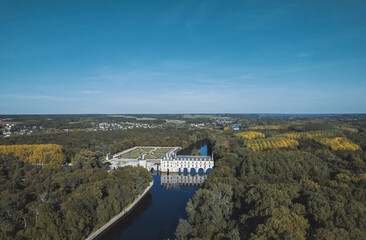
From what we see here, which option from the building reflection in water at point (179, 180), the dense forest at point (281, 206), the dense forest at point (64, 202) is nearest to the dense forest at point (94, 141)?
the building reflection in water at point (179, 180)

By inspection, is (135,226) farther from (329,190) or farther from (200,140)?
(200,140)

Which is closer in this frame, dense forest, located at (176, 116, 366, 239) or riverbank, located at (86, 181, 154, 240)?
dense forest, located at (176, 116, 366, 239)

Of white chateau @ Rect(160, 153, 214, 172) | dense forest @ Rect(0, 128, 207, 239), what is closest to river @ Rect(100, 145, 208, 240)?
dense forest @ Rect(0, 128, 207, 239)

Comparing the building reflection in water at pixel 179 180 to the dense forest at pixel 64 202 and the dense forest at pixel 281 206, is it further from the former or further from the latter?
the dense forest at pixel 281 206

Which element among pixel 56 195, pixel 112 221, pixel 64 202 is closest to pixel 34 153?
pixel 56 195

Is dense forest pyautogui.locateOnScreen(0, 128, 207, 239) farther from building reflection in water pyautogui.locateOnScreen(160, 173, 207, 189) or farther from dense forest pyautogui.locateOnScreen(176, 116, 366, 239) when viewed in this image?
dense forest pyautogui.locateOnScreen(176, 116, 366, 239)

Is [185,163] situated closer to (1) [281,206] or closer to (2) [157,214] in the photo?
(2) [157,214]
